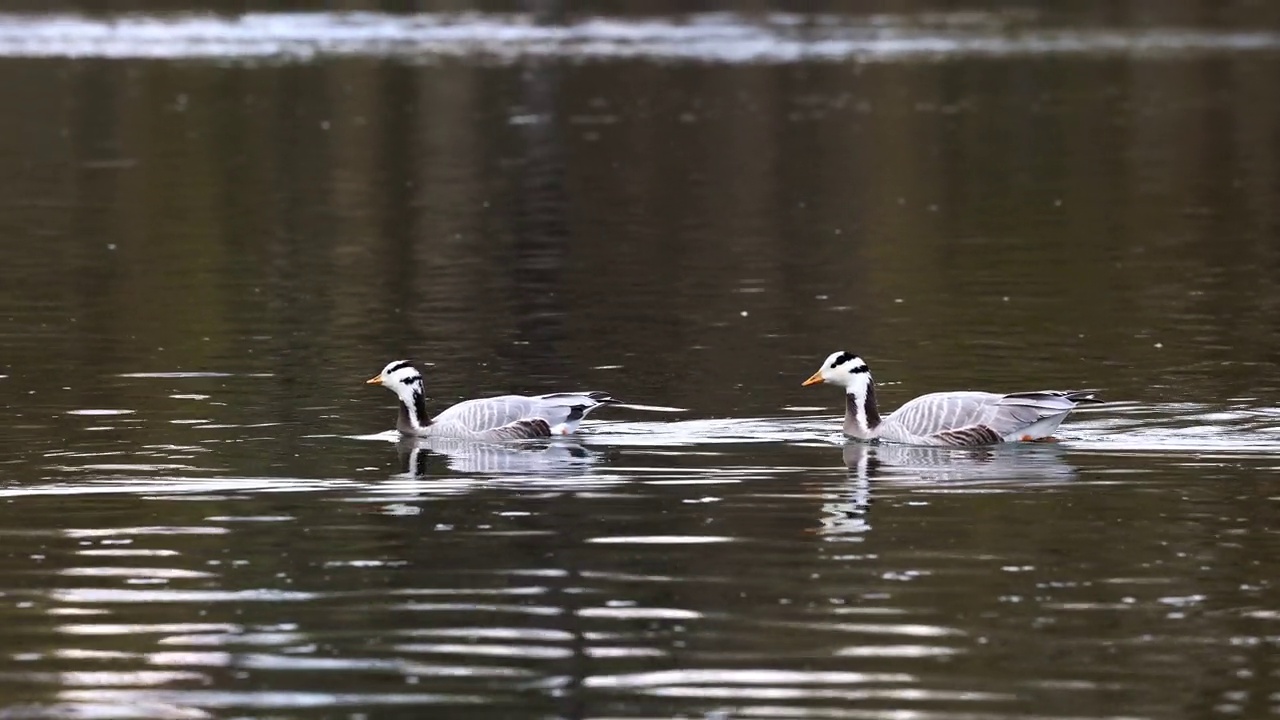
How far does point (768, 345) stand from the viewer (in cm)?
2805

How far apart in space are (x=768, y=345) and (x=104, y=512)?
11.3 meters

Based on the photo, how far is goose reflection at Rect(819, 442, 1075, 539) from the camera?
1877 centimetres

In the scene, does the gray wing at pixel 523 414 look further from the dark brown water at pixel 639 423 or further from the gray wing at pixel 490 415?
the dark brown water at pixel 639 423

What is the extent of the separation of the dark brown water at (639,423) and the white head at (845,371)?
55 cm

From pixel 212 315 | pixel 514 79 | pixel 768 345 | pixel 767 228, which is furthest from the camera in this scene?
pixel 514 79

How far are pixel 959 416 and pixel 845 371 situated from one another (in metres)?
1.33

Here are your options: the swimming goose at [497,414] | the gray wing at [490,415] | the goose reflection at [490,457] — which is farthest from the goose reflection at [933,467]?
the gray wing at [490,415]

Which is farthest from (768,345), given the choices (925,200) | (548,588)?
(925,200)

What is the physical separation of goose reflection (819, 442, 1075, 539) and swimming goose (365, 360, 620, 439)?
98.6 inches

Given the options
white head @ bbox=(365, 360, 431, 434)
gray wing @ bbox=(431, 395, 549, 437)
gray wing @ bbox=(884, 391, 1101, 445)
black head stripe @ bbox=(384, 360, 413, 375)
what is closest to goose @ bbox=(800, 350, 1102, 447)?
gray wing @ bbox=(884, 391, 1101, 445)

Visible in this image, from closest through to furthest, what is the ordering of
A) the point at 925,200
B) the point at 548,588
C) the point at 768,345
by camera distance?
the point at 548,588
the point at 768,345
the point at 925,200

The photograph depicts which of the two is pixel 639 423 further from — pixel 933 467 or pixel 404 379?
pixel 933 467

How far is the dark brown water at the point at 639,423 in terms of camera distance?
44.7ft

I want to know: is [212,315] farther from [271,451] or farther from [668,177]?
[668,177]
